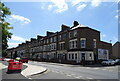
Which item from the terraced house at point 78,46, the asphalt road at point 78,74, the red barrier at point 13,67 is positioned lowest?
the asphalt road at point 78,74

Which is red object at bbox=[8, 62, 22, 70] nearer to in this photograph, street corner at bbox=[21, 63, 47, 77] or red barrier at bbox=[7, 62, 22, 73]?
red barrier at bbox=[7, 62, 22, 73]

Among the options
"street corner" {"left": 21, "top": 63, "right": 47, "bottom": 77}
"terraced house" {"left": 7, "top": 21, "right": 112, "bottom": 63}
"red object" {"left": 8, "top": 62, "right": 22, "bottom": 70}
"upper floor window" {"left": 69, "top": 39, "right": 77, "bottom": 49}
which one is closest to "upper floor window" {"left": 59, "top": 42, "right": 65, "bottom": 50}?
"terraced house" {"left": 7, "top": 21, "right": 112, "bottom": 63}

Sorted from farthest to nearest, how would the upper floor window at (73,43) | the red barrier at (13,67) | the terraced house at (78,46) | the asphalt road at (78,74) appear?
1. the upper floor window at (73,43)
2. the terraced house at (78,46)
3. the red barrier at (13,67)
4. the asphalt road at (78,74)

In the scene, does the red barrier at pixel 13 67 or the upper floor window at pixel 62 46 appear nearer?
the red barrier at pixel 13 67

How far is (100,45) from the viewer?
3981cm

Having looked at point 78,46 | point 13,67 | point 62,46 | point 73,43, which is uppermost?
point 73,43

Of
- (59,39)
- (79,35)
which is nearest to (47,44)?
(59,39)

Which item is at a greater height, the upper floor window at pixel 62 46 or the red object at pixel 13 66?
the upper floor window at pixel 62 46

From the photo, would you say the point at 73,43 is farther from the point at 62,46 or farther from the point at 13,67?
the point at 13,67

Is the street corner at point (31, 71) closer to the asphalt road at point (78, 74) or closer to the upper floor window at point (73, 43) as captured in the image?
the asphalt road at point (78, 74)

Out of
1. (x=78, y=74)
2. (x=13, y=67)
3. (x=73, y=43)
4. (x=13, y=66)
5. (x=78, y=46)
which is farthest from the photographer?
(x=73, y=43)

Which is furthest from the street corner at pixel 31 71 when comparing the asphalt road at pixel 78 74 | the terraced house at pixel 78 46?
the terraced house at pixel 78 46

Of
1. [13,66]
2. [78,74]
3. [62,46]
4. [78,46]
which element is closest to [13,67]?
[13,66]

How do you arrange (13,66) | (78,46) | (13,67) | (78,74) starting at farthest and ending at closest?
(78,46) → (13,66) → (13,67) → (78,74)
